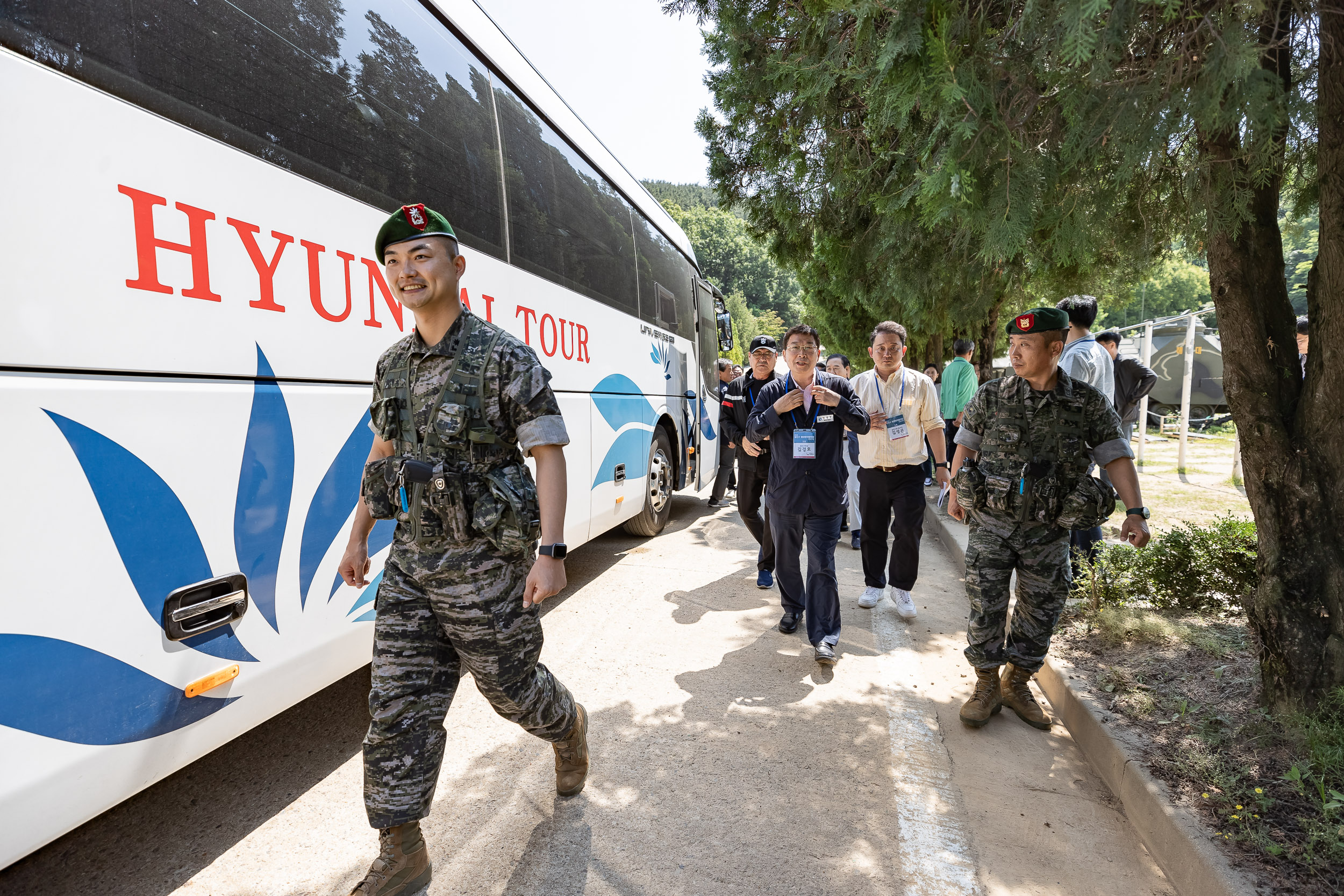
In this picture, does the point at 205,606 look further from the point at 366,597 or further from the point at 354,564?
the point at 366,597

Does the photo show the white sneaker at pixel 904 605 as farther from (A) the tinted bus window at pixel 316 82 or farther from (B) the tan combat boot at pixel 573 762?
(A) the tinted bus window at pixel 316 82

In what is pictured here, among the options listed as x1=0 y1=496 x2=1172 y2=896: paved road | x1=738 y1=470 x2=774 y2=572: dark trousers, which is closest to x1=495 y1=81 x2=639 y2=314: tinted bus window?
x1=738 y1=470 x2=774 y2=572: dark trousers

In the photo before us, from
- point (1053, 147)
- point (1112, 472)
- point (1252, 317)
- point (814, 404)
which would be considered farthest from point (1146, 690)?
point (1053, 147)

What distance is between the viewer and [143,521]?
1885 mm

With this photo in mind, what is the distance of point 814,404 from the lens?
160 inches

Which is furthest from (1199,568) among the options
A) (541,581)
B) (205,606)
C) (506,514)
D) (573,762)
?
(205,606)

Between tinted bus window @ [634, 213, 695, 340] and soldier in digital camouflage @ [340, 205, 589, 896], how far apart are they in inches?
174

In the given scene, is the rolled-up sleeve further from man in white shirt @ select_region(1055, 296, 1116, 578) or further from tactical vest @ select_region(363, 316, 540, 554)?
tactical vest @ select_region(363, 316, 540, 554)

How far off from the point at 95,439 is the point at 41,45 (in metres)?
0.97

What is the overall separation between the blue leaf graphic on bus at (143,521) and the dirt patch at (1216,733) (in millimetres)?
3228

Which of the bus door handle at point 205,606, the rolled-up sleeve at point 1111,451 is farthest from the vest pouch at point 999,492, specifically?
the bus door handle at point 205,606

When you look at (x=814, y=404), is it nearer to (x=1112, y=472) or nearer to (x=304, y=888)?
(x=1112, y=472)

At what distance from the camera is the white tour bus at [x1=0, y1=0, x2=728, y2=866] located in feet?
5.43

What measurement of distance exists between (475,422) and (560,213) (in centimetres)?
298
